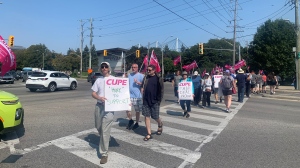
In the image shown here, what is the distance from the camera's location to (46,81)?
75.3ft

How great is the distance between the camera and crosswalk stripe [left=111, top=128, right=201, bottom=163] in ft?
19.1

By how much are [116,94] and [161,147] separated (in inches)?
60.8

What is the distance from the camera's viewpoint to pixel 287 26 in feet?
177

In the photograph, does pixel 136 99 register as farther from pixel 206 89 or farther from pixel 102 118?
pixel 206 89

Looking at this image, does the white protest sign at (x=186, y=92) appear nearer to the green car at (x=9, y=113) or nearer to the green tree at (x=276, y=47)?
the green car at (x=9, y=113)

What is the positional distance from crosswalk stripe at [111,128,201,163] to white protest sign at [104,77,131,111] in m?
1.06

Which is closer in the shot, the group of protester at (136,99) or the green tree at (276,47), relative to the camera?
the group of protester at (136,99)

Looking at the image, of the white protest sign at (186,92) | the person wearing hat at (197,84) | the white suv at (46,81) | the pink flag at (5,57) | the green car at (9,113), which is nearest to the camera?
the green car at (9,113)

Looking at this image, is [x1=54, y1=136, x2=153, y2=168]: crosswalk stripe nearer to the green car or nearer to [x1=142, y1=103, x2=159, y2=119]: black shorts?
the green car

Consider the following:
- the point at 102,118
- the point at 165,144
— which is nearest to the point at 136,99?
the point at 165,144

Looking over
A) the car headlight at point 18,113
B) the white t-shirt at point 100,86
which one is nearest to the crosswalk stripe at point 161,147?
the white t-shirt at point 100,86

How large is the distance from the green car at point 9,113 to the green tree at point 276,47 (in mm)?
51292

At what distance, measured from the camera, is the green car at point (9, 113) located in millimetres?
6320

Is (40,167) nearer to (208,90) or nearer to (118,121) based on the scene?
(118,121)
